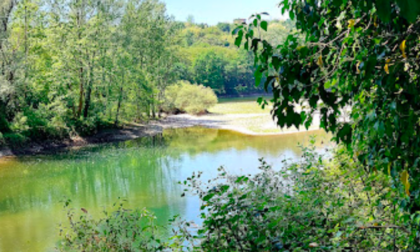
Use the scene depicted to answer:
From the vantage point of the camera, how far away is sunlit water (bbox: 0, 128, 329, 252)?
1065 cm

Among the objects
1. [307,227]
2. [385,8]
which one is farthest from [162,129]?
[385,8]

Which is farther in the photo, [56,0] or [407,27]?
[56,0]

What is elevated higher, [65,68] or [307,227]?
[65,68]

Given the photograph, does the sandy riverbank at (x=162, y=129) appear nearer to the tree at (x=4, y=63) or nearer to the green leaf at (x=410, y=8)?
the tree at (x=4, y=63)

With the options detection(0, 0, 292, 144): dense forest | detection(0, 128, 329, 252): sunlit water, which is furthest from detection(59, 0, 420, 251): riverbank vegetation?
detection(0, 0, 292, 144): dense forest

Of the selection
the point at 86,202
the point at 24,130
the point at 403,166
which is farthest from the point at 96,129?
the point at 403,166

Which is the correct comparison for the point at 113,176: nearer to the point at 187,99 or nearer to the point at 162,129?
the point at 162,129

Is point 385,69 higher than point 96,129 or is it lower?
higher

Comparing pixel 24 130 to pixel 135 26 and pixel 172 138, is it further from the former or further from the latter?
pixel 135 26

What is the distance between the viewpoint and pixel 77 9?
904 inches

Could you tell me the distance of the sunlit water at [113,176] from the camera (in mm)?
10648

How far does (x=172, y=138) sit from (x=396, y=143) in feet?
79.0

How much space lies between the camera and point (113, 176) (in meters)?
16.0

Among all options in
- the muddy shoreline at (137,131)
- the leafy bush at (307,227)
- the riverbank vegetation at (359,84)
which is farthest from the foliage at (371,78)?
the muddy shoreline at (137,131)
